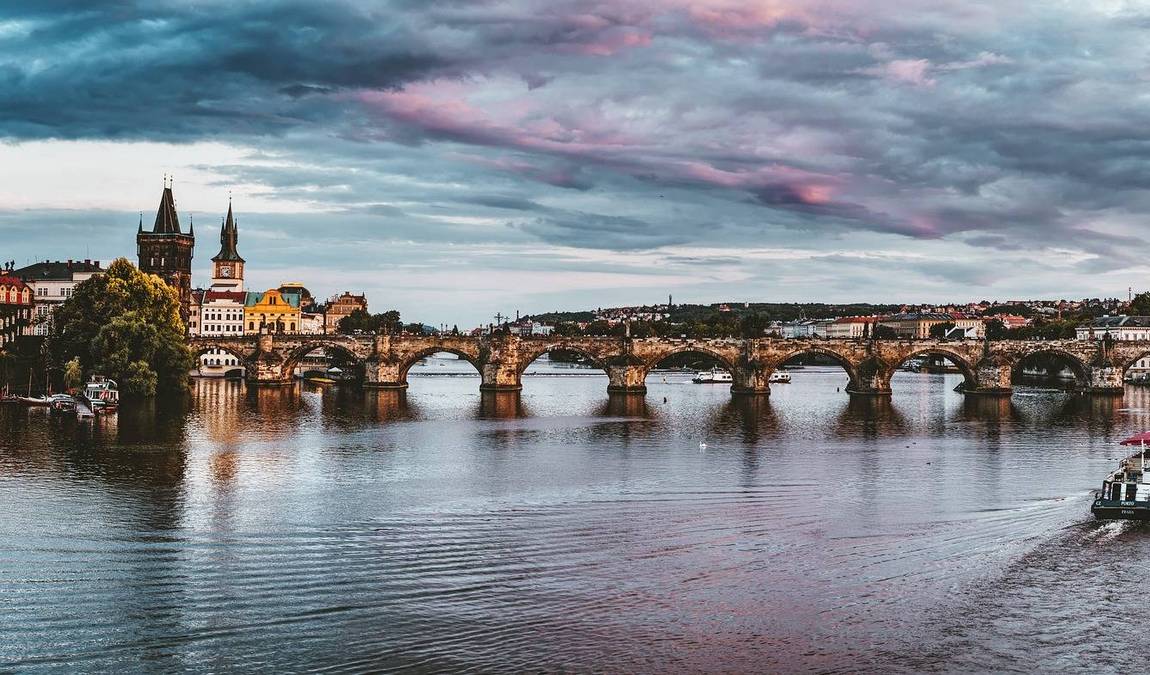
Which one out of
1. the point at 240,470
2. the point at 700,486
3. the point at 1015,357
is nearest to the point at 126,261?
the point at 240,470

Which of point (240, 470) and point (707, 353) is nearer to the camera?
point (240, 470)

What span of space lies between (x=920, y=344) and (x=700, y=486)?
6286 centimetres

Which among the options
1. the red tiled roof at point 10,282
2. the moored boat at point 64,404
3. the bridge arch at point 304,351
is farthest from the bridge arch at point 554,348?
A: the red tiled roof at point 10,282

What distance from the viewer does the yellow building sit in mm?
156125

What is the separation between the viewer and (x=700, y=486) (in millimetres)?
40688

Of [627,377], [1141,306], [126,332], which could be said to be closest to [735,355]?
[627,377]

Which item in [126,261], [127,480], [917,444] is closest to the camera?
[127,480]

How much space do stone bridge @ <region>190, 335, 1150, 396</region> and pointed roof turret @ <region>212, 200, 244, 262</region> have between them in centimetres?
6776

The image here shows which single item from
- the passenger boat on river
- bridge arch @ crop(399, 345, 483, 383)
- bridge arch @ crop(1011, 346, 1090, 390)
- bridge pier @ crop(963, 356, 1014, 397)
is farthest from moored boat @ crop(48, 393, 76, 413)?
bridge arch @ crop(1011, 346, 1090, 390)

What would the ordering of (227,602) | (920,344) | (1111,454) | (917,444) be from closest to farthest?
1. (227,602)
2. (1111,454)
3. (917,444)
4. (920,344)

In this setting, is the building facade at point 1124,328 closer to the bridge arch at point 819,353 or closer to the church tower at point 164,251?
the bridge arch at point 819,353

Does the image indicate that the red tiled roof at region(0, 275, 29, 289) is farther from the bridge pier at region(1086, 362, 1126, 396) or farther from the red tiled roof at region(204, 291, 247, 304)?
the bridge pier at region(1086, 362, 1126, 396)

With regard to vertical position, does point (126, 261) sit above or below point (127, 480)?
above

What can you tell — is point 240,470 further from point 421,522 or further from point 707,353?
point 707,353
